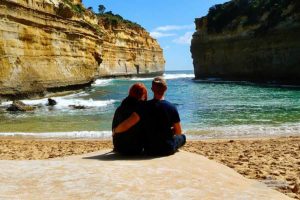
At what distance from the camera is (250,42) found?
197ft

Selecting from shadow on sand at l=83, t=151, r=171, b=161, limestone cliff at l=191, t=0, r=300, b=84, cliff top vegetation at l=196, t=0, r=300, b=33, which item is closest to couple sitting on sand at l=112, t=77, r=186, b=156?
shadow on sand at l=83, t=151, r=171, b=161

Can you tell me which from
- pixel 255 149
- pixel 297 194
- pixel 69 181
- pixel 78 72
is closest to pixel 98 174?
pixel 69 181

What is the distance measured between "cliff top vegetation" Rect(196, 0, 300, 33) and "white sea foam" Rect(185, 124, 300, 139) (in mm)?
34581

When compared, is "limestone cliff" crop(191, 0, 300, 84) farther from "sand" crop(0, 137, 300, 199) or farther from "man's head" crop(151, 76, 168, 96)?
"man's head" crop(151, 76, 168, 96)

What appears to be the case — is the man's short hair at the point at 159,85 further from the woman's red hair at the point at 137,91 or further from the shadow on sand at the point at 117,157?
the shadow on sand at the point at 117,157

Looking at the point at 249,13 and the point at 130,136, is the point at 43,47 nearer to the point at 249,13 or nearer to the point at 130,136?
the point at 130,136

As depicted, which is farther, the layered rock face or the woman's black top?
the layered rock face

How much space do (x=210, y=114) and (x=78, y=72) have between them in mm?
22695

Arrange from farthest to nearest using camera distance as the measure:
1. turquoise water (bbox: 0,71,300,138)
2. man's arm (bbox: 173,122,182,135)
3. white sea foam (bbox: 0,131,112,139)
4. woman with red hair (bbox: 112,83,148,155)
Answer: turquoise water (bbox: 0,71,300,138), white sea foam (bbox: 0,131,112,139), man's arm (bbox: 173,122,182,135), woman with red hair (bbox: 112,83,148,155)

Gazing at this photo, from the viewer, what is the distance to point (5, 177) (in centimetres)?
467

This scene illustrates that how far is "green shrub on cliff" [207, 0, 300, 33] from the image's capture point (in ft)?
174

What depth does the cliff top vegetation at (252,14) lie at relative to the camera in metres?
51.3

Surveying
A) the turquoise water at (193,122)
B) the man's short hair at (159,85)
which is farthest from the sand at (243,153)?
the man's short hair at (159,85)

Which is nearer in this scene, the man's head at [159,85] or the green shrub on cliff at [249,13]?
the man's head at [159,85]
